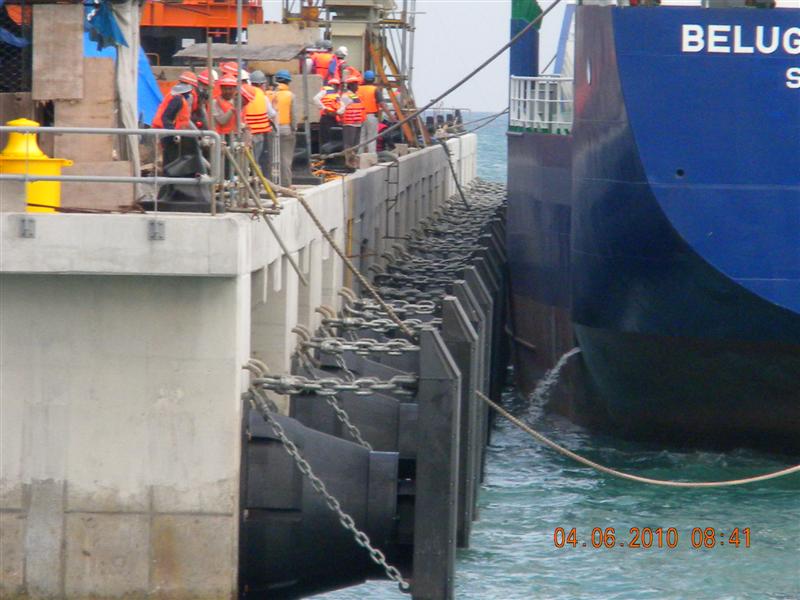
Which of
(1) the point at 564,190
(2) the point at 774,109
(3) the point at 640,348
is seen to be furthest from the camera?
(1) the point at 564,190

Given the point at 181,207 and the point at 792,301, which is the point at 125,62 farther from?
the point at 792,301

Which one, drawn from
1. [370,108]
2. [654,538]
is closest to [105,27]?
[654,538]

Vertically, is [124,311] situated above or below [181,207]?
below

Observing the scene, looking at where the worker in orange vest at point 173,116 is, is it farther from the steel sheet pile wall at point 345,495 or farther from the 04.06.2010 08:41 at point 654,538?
the 04.06.2010 08:41 at point 654,538

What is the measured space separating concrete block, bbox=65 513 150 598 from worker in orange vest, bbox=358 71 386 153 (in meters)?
11.4

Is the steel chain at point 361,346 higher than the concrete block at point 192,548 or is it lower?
higher

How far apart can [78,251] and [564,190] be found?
11419mm

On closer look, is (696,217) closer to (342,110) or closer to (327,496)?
(327,496)

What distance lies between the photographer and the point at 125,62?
10.4 meters

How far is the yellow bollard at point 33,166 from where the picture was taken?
9.12m

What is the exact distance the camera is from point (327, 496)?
9117 millimetres

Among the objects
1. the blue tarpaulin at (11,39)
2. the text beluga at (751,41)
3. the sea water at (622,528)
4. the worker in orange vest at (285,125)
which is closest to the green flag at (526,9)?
the worker in orange vest at (285,125)

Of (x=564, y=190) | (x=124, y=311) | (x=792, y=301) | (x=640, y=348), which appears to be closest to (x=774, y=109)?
(x=792, y=301)

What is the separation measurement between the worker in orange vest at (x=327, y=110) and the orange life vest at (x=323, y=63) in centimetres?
80
